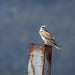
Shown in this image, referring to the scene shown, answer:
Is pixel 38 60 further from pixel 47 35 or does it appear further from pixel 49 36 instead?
pixel 47 35

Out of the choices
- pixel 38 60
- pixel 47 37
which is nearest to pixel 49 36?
pixel 47 37

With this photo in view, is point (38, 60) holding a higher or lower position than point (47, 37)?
lower

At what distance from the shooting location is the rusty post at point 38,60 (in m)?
6.35

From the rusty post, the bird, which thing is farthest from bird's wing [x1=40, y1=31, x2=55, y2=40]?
the rusty post

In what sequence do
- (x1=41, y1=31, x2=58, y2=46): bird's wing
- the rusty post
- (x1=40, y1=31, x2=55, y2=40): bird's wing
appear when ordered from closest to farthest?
the rusty post < (x1=41, y1=31, x2=58, y2=46): bird's wing < (x1=40, y1=31, x2=55, y2=40): bird's wing

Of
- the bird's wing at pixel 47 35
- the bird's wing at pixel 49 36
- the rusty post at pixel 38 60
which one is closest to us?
the rusty post at pixel 38 60

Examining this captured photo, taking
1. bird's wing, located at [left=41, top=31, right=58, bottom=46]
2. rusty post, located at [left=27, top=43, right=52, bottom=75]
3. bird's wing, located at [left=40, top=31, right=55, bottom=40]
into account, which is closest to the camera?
rusty post, located at [left=27, top=43, right=52, bottom=75]

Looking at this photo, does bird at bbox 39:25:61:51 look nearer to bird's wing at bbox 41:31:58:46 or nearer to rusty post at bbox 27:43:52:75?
bird's wing at bbox 41:31:58:46

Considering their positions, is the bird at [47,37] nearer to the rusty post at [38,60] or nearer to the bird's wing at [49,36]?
the bird's wing at [49,36]

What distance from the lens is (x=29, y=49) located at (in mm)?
6559

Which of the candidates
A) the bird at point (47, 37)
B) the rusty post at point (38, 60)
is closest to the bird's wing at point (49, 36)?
the bird at point (47, 37)

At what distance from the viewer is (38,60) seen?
20.9 ft

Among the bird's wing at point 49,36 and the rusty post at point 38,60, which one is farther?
the bird's wing at point 49,36

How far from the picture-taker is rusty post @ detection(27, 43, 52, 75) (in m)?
6.35
